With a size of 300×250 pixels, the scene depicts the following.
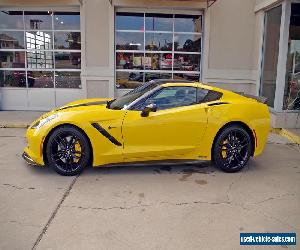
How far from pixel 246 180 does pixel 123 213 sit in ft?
6.93

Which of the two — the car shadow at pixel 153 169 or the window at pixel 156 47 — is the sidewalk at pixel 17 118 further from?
the car shadow at pixel 153 169

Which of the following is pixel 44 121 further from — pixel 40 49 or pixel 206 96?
pixel 40 49

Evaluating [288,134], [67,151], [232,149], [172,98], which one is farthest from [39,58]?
[288,134]

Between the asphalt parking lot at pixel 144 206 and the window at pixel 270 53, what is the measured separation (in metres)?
3.96

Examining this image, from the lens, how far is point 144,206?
3.80m

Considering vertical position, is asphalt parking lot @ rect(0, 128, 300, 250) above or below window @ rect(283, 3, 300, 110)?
below

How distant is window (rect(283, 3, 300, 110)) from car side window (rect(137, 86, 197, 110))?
4.43 m

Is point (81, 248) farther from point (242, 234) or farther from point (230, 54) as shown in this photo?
point (230, 54)

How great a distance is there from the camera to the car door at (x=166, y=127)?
15.5ft

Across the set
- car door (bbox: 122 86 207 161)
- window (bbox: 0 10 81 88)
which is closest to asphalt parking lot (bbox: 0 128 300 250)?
car door (bbox: 122 86 207 161)

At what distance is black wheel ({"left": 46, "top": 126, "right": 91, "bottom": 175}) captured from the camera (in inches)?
183

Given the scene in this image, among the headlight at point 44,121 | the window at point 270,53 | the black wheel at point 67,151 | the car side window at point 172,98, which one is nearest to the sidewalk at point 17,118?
the headlight at point 44,121

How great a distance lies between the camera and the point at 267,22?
9.16 meters

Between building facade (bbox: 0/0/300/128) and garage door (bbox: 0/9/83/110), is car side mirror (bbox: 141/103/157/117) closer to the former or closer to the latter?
building facade (bbox: 0/0/300/128)
